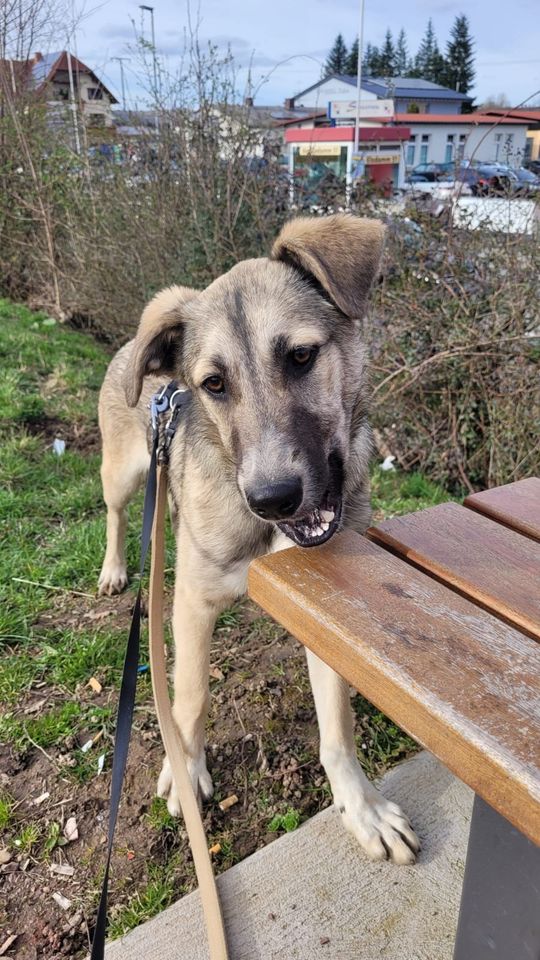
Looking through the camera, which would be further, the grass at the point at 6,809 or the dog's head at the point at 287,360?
the grass at the point at 6,809

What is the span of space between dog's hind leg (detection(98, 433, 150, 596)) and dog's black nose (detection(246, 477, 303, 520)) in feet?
5.98

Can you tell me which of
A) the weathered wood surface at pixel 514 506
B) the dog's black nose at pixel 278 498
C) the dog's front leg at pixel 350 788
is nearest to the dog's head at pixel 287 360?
the dog's black nose at pixel 278 498

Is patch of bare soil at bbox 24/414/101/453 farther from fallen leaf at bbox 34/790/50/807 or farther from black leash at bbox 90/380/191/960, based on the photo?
fallen leaf at bbox 34/790/50/807

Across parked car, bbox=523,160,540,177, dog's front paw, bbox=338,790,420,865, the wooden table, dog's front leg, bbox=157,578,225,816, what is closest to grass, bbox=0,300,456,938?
dog's front leg, bbox=157,578,225,816

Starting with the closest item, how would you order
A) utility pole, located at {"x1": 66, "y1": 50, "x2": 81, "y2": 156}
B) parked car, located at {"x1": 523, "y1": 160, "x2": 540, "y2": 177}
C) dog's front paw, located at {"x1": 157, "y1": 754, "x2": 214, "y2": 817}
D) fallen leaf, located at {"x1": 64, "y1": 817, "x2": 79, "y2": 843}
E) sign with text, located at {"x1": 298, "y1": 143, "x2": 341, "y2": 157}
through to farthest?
1. fallen leaf, located at {"x1": 64, "y1": 817, "x2": 79, "y2": 843}
2. dog's front paw, located at {"x1": 157, "y1": 754, "x2": 214, "y2": 817}
3. parked car, located at {"x1": 523, "y1": 160, "x2": 540, "y2": 177}
4. sign with text, located at {"x1": 298, "y1": 143, "x2": 341, "y2": 157}
5. utility pole, located at {"x1": 66, "y1": 50, "x2": 81, "y2": 156}

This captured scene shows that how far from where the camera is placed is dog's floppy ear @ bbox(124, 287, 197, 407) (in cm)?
251

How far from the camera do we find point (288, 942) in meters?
2.03

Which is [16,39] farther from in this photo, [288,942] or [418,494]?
[288,942]

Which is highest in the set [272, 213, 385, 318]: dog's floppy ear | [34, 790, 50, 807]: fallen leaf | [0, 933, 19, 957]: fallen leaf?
[272, 213, 385, 318]: dog's floppy ear

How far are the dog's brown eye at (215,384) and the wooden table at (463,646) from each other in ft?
2.66

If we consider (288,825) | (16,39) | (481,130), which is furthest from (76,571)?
(16,39)

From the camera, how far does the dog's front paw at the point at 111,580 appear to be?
382 cm

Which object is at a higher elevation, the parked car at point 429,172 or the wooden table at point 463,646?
the parked car at point 429,172

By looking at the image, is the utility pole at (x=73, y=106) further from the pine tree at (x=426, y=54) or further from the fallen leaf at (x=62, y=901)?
the pine tree at (x=426, y=54)
